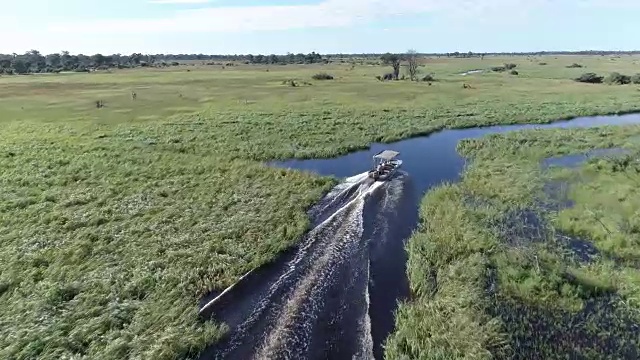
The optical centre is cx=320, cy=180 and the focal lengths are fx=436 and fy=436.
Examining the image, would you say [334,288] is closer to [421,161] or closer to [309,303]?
[309,303]

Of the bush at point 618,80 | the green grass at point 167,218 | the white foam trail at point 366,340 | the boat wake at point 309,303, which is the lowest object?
the white foam trail at point 366,340

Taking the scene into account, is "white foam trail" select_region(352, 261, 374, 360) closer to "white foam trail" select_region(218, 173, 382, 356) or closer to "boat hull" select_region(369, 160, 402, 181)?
"white foam trail" select_region(218, 173, 382, 356)

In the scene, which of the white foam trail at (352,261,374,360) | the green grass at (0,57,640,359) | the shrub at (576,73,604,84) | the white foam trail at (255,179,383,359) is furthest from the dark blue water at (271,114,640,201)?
the shrub at (576,73,604,84)

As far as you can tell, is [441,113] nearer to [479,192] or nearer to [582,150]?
[582,150]

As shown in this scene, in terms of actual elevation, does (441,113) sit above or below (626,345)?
above

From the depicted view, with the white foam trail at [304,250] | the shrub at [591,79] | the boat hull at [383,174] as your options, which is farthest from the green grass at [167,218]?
the shrub at [591,79]

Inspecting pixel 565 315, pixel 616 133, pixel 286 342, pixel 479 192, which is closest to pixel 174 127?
pixel 479 192

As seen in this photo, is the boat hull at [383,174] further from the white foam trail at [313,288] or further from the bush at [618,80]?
the bush at [618,80]
